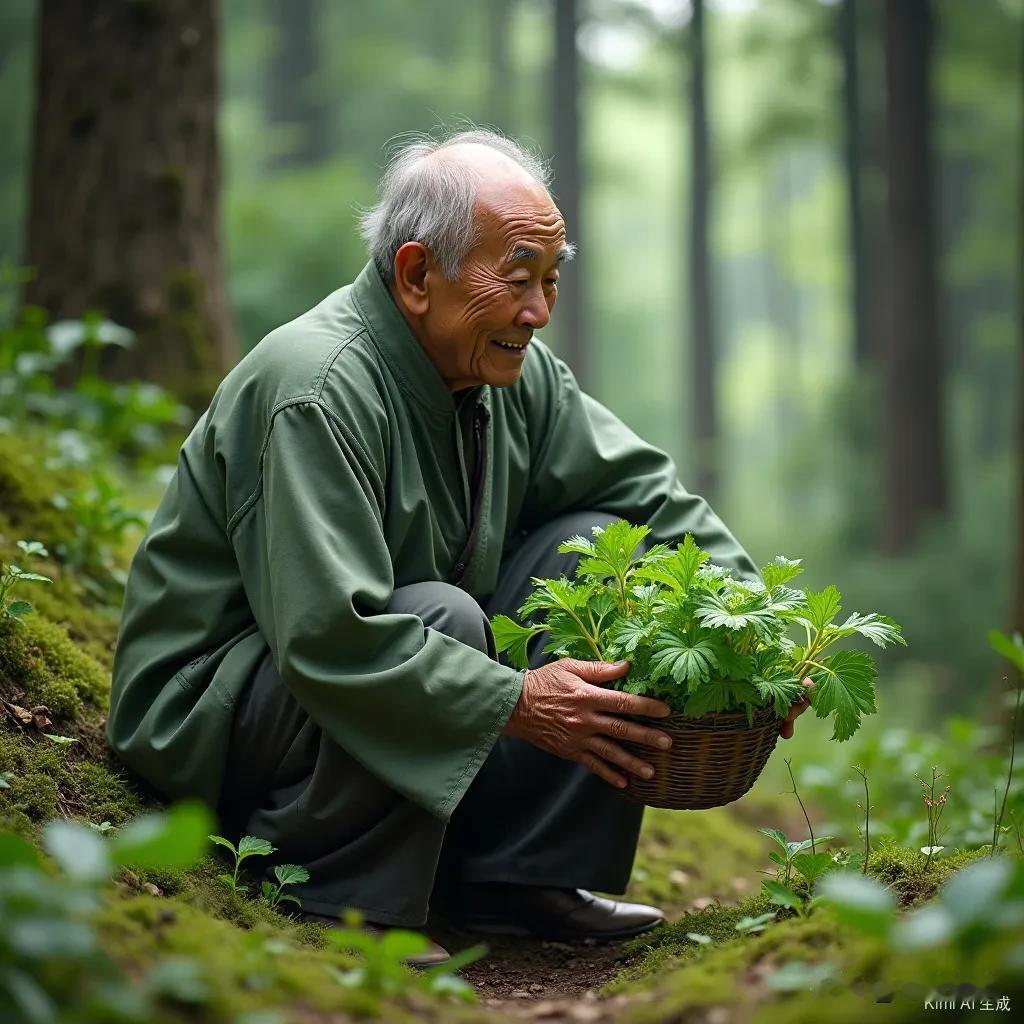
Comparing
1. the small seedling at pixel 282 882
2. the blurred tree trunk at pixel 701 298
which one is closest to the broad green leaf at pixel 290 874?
the small seedling at pixel 282 882

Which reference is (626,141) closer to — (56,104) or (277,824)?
(56,104)

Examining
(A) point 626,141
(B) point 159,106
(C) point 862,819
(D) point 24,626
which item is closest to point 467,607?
(D) point 24,626

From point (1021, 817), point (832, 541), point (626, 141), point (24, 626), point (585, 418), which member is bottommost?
point (832, 541)

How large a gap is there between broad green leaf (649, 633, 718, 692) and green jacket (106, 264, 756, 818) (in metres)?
0.32

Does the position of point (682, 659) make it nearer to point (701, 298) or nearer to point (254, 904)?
point (254, 904)

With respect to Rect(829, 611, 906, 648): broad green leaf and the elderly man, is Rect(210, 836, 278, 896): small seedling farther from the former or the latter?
Rect(829, 611, 906, 648): broad green leaf

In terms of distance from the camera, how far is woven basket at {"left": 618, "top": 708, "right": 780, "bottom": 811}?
7.92ft

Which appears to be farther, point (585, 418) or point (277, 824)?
point (585, 418)

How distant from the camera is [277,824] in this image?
2643 mm

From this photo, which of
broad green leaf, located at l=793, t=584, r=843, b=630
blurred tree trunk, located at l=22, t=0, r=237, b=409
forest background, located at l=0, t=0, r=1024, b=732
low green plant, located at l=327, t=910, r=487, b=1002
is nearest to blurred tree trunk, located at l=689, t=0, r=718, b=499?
forest background, located at l=0, t=0, r=1024, b=732

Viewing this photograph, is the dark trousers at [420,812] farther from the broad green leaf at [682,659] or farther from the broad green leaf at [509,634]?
the broad green leaf at [682,659]

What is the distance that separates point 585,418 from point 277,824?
4.44 ft

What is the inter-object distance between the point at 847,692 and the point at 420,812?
0.96m

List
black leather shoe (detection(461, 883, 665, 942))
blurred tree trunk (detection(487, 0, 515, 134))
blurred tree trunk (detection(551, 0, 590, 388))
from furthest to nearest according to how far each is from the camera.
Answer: blurred tree trunk (detection(487, 0, 515, 134)) → blurred tree trunk (detection(551, 0, 590, 388)) → black leather shoe (detection(461, 883, 665, 942))
